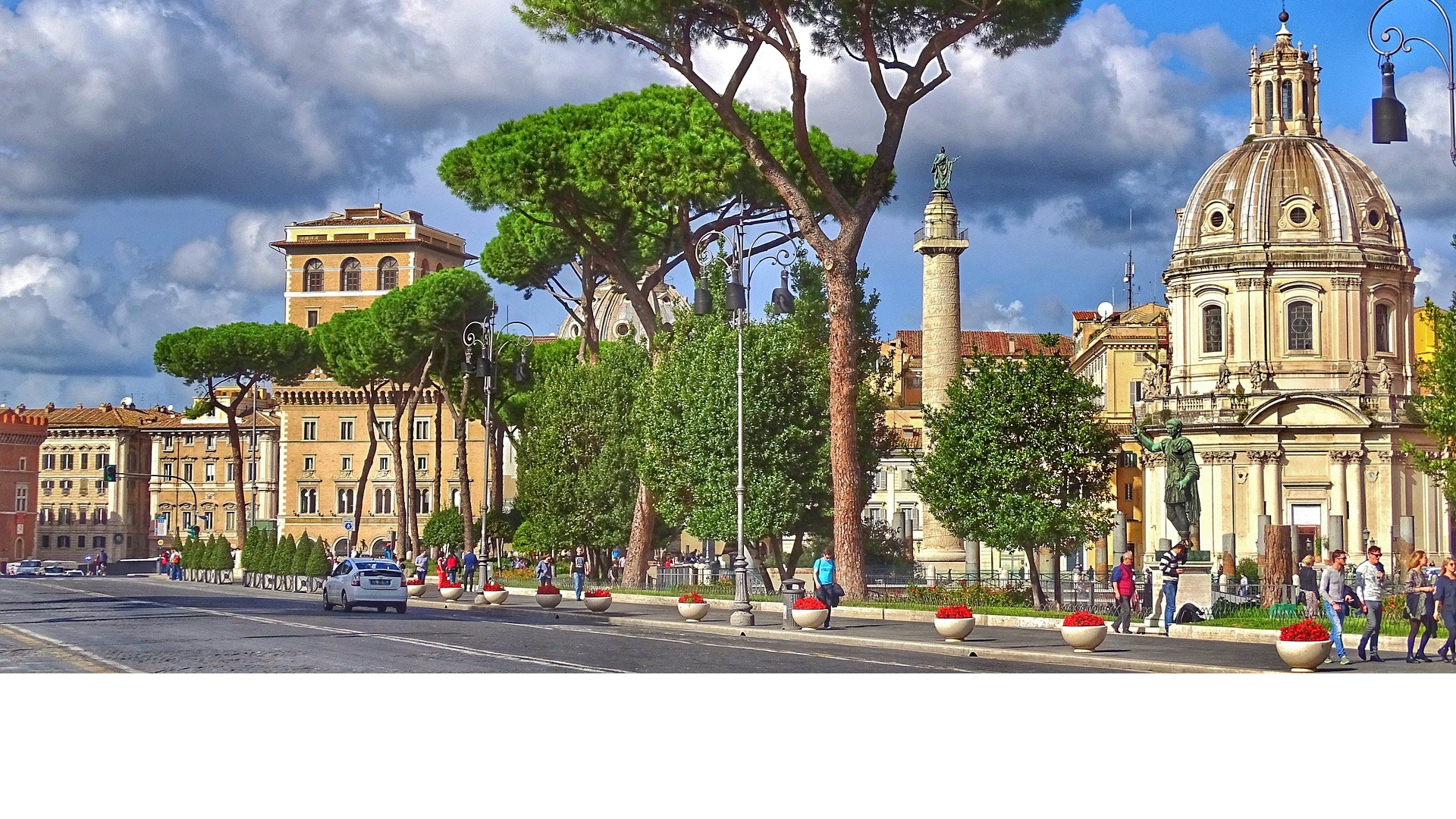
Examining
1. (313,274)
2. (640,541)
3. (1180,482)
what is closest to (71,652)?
(1180,482)

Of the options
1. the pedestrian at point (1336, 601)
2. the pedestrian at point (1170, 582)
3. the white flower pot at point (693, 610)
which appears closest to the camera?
the pedestrian at point (1336, 601)

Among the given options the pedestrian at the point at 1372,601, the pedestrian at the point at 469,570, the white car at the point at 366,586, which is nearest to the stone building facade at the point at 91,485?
the pedestrian at the point at 469,570

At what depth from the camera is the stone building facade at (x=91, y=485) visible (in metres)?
110

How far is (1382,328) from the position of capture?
6912cm

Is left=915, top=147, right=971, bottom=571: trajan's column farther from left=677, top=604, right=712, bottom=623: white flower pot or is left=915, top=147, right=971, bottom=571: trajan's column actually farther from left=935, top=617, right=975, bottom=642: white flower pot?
left=935, top=617, right=975, bottom=642: white flower pot

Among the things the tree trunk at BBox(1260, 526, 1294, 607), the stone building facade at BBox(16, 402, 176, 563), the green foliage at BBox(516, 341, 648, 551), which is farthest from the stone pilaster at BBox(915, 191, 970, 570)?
the stone building facade at BBox(16, 402, 176, 563)

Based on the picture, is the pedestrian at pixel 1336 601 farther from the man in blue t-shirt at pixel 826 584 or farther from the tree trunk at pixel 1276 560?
the tree trunk at pixel 1276 560

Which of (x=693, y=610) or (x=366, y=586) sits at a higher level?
(x=366, y=586)

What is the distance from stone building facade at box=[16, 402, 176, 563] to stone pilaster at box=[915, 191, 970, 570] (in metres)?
70.2

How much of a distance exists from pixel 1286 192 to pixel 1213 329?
21.2 feet

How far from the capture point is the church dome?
68.5 m

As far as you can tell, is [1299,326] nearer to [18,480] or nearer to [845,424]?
[845,424]

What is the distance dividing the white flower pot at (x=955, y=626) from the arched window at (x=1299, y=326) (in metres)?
47.1
